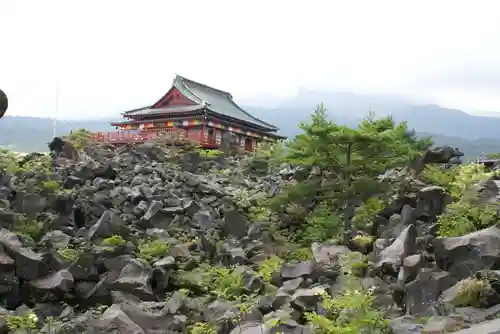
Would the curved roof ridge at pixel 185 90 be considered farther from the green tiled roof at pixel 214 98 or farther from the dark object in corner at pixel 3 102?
the dark object in corner at pixel 3 102

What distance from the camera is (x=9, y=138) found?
77250mm

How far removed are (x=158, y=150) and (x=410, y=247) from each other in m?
17.0

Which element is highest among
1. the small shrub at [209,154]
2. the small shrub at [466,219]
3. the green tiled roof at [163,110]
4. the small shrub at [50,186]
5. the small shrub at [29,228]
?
the green tiled roof at [163,110]

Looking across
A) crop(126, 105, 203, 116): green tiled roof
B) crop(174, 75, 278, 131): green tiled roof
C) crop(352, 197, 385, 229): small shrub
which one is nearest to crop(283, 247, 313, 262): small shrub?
crop(352, 197, 385, 229): small shrub

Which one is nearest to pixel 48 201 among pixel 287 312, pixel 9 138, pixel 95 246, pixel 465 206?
pixel 95 246

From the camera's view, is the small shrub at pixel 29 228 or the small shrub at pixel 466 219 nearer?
the small shrub at pixel 466 219

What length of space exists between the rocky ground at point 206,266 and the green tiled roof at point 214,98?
2106 cm

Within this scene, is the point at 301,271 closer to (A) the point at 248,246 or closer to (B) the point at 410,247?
(B) the point at 410,247

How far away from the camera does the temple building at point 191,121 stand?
32.9 metres

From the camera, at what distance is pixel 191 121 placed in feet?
114

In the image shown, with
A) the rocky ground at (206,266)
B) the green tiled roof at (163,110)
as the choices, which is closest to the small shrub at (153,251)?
the rocky ground at (206,266)

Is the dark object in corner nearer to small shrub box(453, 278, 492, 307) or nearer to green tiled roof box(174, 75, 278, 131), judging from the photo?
small shrub box(453, 278, 492, 307)

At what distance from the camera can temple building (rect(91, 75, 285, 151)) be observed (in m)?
32.9

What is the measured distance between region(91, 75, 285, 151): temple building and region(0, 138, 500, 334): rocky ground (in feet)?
50.8
